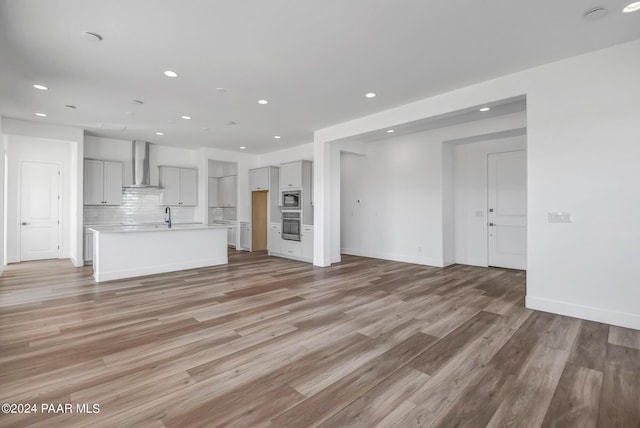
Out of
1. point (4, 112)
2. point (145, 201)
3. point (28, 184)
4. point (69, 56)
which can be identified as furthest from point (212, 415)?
point (28, 184)

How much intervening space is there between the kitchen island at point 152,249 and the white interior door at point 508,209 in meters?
5.76

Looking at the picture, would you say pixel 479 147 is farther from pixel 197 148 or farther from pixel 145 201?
pixel 145 201

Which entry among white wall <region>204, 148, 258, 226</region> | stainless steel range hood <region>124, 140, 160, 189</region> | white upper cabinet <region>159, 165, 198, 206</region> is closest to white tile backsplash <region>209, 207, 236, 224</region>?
white wall <region>204, 148, 258, 226</region>

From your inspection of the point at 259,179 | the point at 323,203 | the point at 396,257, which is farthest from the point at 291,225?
the point at 396,257

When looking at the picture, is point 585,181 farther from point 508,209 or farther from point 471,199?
point 471,199

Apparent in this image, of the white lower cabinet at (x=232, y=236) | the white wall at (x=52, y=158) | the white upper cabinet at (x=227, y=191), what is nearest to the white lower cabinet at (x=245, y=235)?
the white lower cabinet at (x=232, y=236)

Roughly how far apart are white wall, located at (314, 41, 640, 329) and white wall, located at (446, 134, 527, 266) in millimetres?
2534

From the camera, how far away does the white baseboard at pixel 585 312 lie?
119 inches

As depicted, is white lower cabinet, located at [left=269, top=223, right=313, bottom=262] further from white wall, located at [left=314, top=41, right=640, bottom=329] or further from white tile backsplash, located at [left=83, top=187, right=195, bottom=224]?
white wall, located at [left=314, top=41, right=640, bottom=329]

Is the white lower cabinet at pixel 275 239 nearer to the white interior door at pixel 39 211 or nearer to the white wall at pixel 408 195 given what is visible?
the white wall at pixel 408 195

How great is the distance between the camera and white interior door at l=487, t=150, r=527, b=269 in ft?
18.6

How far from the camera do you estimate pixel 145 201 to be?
7.89m

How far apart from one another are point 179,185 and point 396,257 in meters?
6.02

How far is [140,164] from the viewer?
7465 millimetres
